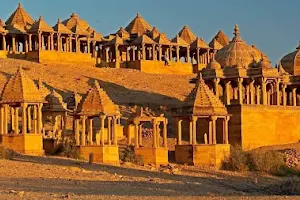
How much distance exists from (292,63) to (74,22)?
25.2 meters

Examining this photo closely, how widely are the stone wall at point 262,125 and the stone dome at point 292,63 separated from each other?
8.49 metres

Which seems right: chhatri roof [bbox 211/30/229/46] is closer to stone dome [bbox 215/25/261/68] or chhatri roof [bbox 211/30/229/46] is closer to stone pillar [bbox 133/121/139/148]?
stone dome [bbox 215/25/261/68]

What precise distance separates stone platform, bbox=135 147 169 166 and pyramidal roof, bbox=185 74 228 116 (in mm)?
2265

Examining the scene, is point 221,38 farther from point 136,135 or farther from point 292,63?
point 136,135

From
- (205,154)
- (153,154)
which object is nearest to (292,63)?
(205,154)

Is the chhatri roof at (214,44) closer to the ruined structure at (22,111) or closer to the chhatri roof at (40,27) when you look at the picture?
the chhatri roof at (40,27)

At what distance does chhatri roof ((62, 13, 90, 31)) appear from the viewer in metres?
73.2

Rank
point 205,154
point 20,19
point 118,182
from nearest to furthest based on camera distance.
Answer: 1. point 118,182
2. point 205,154
3. point 20,19

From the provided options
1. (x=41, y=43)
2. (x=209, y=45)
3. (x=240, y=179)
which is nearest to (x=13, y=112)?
(x=240, y=179)

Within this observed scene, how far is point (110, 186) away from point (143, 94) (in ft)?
104

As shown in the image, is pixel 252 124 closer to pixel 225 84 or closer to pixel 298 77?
pixel 225 84

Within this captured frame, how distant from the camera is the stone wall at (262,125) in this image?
43.1 metres

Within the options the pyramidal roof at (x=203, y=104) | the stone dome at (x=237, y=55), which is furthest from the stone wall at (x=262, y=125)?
the pyramidal roof at (x=203, y=104)

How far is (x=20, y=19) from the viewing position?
72.2 metres
